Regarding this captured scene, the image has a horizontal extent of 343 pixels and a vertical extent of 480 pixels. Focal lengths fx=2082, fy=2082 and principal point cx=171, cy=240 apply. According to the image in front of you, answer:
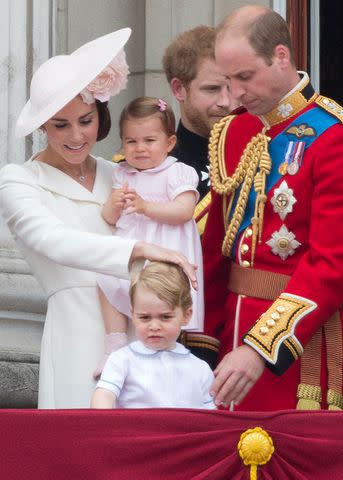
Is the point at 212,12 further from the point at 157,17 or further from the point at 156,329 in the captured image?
the point at 156,329

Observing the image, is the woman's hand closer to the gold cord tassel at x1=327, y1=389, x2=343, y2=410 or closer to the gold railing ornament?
the gold cord tassel at x1=327, y1=389, x2=343, y2=410

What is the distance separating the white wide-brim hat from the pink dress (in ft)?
0.96

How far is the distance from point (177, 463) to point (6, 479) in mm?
397

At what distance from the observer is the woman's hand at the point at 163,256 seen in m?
5.36

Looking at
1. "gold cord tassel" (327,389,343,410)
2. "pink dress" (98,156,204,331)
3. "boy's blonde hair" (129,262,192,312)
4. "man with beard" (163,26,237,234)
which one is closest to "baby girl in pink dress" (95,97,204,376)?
→ "pink dress" (98,156,204,331)

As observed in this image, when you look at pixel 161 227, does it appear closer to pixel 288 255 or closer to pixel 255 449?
pixel 288 255

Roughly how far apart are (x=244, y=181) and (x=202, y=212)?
532mm

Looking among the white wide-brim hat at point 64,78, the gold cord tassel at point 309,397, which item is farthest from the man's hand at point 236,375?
the white wide-brim hat at point 64,78

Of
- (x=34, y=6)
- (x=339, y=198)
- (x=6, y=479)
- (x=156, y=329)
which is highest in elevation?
(x=34, y=6)

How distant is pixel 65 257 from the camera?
218 inches

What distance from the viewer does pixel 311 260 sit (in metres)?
5.34

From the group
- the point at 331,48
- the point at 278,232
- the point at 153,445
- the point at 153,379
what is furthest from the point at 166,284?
the point at 331,48

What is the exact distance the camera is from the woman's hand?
5.36m

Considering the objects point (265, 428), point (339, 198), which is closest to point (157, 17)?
point (339, 198)
